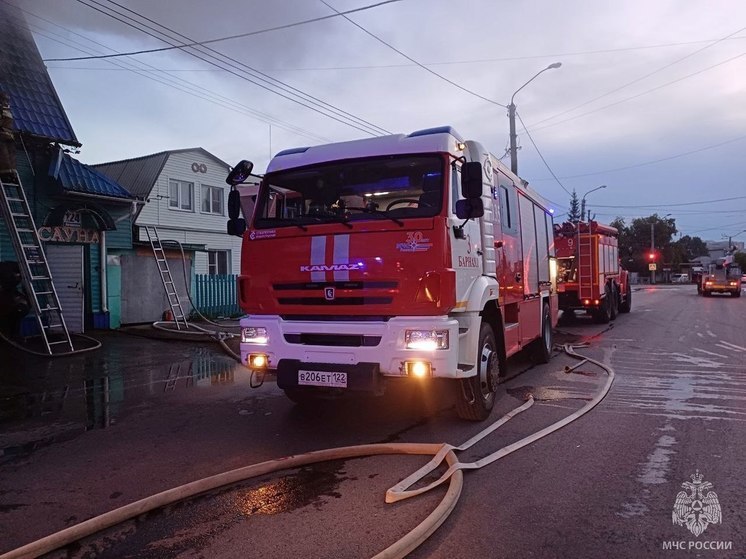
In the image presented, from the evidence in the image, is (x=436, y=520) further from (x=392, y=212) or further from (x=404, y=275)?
(x=392, y=212)

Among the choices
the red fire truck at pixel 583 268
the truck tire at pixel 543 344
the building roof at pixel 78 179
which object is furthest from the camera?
the red fire truck at pixel 583 268

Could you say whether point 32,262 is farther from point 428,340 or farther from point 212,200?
point 212,200

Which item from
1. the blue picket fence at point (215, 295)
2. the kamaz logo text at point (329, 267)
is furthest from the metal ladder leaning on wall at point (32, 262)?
the kamaz logo text at point (329, 267)

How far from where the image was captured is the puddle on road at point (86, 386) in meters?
6.34

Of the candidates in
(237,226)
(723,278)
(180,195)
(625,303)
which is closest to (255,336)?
(237,226)

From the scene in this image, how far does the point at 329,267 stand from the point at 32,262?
8102 mm

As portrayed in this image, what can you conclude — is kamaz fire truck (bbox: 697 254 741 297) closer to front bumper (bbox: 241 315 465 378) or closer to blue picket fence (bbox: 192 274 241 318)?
blue picket fence (bbox: 192 274 241 318)

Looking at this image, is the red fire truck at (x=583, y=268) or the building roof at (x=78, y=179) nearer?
the building roof at (x=78, y=179)

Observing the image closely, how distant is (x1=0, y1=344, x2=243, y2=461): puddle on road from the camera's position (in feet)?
20.8

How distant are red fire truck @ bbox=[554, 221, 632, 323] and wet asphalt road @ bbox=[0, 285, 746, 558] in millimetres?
8046

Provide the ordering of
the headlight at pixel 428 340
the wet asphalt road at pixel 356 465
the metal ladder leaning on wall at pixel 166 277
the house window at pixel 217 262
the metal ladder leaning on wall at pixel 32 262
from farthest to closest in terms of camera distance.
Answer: the house window at pixel 217 262, the metal ladder leaning on wall at pixel 166 277, the metal ladder leaning on wall at pixel 32 262, the headlight at pixel 428 340, the wet asphalt road at pixel 356 465

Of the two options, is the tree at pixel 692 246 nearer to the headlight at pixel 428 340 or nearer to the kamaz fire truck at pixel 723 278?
the kamaz fire truck at pixel 723 278

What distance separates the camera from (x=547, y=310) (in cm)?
1054

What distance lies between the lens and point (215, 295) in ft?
A: 59.1
